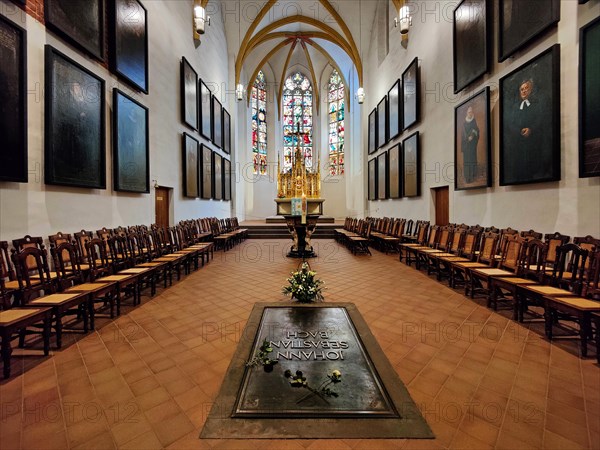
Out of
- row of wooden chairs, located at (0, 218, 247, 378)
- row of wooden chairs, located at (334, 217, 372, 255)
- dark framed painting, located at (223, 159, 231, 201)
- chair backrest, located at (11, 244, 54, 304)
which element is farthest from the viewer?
dark framed painting, located at (223, 159, 231, 201)

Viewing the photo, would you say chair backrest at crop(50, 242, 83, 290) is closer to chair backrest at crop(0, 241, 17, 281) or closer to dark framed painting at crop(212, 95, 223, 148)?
chair backrest at crop(0, 241, 17, 281)

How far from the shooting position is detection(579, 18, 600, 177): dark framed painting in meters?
3.72

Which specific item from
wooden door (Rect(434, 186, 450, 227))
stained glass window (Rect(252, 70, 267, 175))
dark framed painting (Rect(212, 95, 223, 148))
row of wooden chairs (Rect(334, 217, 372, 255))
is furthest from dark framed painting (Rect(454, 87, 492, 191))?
stained glass window (Rect(252, 70, 267, 175))

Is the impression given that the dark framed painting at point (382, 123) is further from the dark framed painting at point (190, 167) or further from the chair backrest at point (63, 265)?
the chair backrest at point (63, 265)

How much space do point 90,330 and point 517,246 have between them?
5.91 metres

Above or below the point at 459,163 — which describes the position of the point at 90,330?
below

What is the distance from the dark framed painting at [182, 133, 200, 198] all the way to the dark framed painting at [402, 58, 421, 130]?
25.3 ft

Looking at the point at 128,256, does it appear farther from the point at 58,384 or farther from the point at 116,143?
the point at 58,384

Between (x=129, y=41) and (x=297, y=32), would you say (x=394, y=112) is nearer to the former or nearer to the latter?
(x=129, y=41)

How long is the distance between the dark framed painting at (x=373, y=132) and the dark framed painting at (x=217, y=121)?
300 inches

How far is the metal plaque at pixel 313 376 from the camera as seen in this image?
195 cm

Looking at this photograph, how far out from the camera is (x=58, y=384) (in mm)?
2293

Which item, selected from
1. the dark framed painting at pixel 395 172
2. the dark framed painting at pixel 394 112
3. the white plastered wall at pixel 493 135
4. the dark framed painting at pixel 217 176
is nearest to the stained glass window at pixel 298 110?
the dark framed painting at pixel 217 176

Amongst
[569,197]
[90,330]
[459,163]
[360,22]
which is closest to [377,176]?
[459,163]
